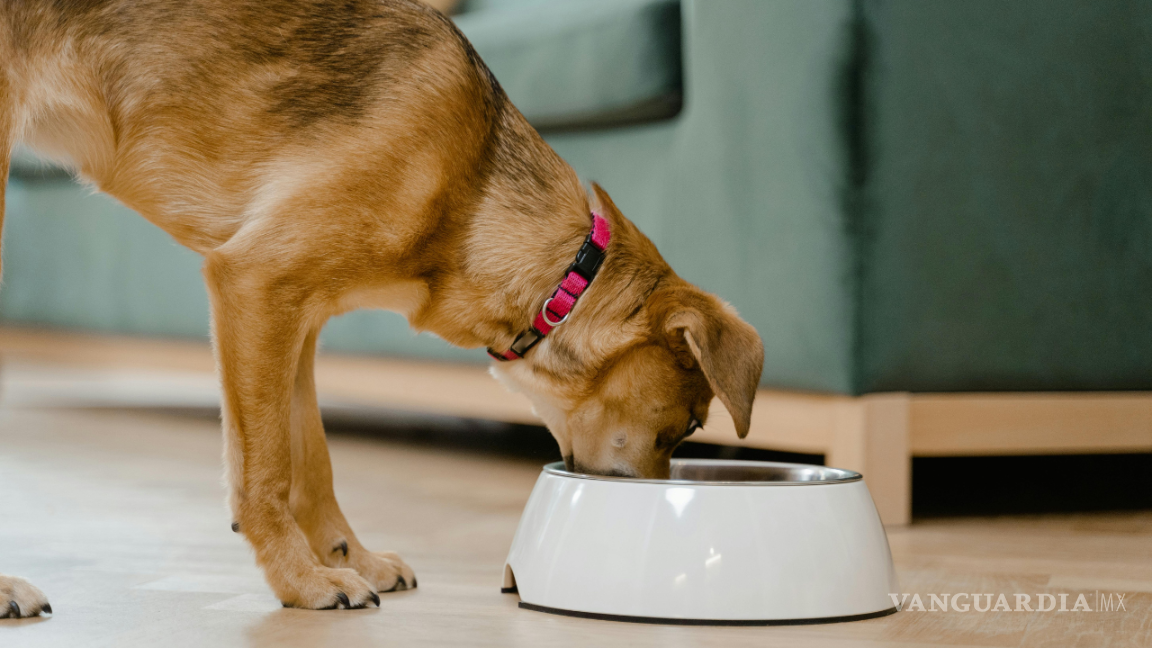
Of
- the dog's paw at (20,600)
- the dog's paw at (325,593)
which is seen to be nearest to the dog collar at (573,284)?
the dog's paw at (325,593)

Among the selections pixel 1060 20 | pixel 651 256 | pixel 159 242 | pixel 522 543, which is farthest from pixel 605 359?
pixel 159 242

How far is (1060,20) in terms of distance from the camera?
7.83ft

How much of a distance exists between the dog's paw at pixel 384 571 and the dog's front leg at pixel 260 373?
0.11 metres

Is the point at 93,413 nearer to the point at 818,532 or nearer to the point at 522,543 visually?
the point at 522,543

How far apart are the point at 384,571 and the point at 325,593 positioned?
17cm

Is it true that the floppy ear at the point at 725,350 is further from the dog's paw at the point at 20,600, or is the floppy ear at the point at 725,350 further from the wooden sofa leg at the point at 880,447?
the dog's paw at the point at 20,600

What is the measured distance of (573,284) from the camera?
1.92m

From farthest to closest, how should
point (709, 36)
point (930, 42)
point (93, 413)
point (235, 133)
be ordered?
point (93, 413), point (709, 36), point (930, 42), point (235, 133)

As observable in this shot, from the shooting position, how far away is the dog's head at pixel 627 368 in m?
1.91

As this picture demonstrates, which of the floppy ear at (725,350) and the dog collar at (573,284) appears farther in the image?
the dog collar at (573,284)

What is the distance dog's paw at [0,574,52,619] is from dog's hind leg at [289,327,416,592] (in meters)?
0.47

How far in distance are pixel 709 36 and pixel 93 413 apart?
3.28 metres

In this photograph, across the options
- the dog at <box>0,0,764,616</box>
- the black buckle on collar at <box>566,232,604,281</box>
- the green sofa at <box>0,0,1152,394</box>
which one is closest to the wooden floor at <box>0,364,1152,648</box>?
the dog at <box>0,0,764,616</box>

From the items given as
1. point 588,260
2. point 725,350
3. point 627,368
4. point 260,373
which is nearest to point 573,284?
point 588,260
